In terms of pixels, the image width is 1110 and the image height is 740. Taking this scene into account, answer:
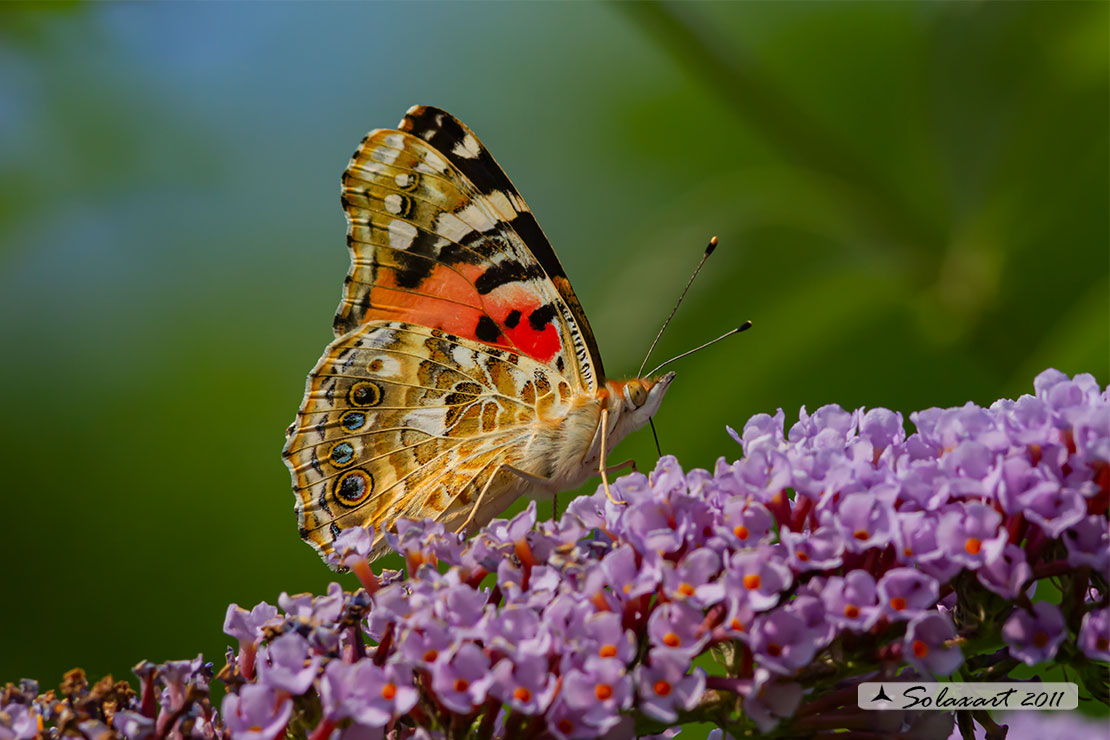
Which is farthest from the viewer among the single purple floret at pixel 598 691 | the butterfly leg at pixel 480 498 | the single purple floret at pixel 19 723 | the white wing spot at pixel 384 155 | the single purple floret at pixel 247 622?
the white wing spot at pixel 384 155

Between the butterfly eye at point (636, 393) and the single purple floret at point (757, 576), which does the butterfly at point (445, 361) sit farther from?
the single purple floret at point (757, 576)

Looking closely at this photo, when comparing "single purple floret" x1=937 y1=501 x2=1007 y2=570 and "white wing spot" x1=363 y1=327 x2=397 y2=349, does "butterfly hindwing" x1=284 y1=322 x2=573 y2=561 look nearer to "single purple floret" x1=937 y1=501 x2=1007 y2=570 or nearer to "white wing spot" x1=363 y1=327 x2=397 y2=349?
"white wing spot" x1=363 y1=327 x2=397 y2=349

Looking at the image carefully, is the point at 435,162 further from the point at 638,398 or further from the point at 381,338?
the point at 638,398

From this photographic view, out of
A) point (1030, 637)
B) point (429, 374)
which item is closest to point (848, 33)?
point (429, 374)

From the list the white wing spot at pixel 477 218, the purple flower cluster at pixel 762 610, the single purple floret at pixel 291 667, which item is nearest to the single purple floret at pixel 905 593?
the purple flower cluster at pixel 762 610

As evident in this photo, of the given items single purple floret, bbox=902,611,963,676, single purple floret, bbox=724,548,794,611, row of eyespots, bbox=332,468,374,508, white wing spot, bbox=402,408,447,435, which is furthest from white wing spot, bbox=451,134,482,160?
single purple floret, bbox=902,611,963,676

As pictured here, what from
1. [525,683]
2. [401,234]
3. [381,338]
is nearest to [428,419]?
[381,338]

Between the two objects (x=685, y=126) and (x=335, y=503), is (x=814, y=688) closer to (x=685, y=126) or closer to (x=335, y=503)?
(x=335, y=503)

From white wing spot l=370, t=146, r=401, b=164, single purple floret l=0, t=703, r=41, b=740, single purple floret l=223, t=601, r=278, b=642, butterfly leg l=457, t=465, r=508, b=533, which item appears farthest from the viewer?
white wing spot l=370, t=146, r=401, b=164
